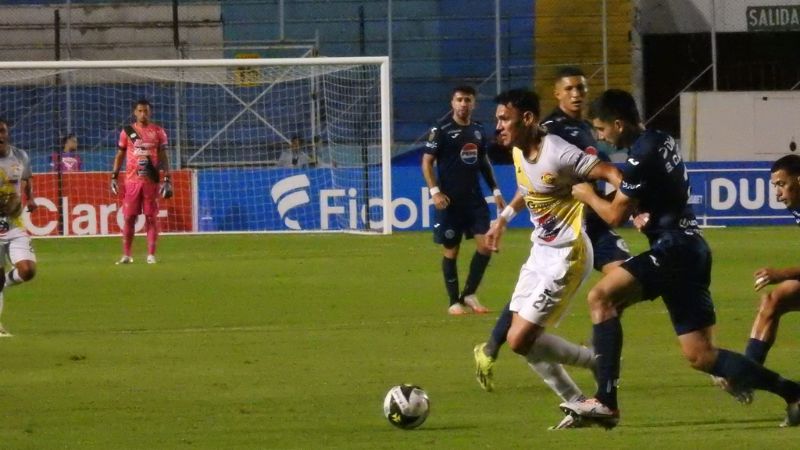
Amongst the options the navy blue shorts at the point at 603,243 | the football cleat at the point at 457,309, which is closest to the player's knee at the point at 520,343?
the navy blue shorts at the point at 603,243

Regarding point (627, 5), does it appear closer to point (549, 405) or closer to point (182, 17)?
point (182, 17)

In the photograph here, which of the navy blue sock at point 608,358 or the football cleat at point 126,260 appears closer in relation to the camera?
the navy blue sock at point 608,358

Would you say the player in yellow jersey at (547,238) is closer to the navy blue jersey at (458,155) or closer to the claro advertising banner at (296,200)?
the navy blue jersey at (458,155)

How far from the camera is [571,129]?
10.5m

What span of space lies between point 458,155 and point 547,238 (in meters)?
6.56

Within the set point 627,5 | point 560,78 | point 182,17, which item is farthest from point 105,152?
point 560,78

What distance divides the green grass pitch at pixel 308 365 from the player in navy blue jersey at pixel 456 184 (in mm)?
577

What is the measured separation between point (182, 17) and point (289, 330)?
21694 mm

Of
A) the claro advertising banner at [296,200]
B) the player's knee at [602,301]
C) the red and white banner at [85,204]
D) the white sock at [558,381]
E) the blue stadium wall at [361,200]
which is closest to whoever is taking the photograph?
the player's knee at [602,301]

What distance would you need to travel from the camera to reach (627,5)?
34.3 m

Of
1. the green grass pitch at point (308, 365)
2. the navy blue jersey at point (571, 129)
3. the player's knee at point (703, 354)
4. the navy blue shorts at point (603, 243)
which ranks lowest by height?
the green grass pitch at point (308, 365)

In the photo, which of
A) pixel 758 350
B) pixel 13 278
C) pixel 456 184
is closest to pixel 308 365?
pixel 758 350

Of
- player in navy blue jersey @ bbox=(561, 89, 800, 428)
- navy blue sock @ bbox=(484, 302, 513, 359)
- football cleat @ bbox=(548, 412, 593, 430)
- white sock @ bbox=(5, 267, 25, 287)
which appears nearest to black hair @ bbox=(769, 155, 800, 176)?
player in navy blue jersey @ bbox=(561, 89, 800, 428)

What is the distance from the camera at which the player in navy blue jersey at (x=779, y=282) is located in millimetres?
9039
